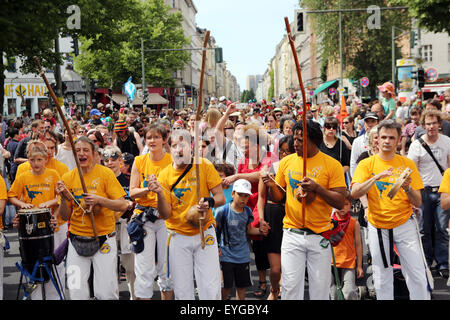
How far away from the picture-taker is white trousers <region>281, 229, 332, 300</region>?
4.90m

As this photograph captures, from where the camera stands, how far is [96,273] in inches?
206

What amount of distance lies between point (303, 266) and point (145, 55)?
53212 mm

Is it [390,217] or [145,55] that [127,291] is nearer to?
[390,217]

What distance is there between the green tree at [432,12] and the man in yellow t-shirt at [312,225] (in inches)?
579

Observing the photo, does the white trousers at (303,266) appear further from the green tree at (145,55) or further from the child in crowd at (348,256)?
the green tree at (145,55)

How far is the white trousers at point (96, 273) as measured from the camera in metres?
5.13

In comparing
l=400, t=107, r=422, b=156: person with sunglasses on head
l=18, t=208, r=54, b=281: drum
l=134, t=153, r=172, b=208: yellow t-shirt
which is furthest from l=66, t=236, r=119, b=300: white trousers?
l=400, t=107, r=422, b=156: person with sunglasses on head

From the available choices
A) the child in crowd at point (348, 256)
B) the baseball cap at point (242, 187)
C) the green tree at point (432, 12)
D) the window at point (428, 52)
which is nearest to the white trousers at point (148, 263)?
the baseball cap at point (242, 187)

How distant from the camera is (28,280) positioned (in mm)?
5629

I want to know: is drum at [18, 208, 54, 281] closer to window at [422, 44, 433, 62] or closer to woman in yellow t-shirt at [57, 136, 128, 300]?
woman in yellow t-shirt at [57, 136, 128, 300]

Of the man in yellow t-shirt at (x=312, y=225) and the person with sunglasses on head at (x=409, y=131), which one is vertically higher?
the person with sunglasses on head at (x=409, y=131)

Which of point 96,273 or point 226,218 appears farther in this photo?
point 226,218

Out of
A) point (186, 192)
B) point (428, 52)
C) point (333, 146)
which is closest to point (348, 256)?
point (186, 192)
